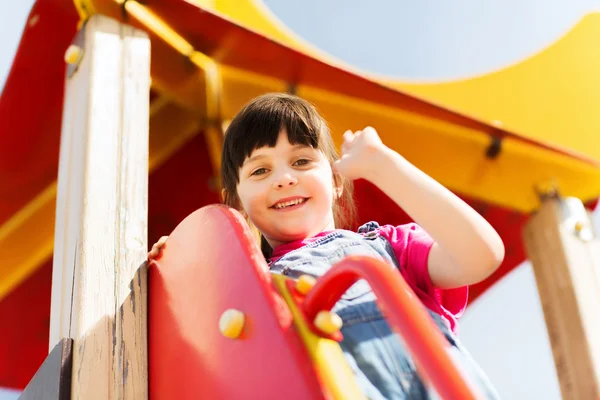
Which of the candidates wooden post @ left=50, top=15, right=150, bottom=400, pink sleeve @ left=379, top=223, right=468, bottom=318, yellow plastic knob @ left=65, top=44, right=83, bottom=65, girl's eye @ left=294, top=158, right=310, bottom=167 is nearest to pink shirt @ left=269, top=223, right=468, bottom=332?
pink sleeve @ left=379, top=223, right=468, bottom=318

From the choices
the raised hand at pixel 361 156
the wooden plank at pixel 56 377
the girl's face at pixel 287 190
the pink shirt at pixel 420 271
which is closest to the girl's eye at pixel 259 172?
the girl's face at pixel 287 190

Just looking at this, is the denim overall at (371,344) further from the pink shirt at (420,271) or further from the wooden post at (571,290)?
the wooden post at (571,290)

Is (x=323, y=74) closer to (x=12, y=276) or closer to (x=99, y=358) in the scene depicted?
(x=99, y=358)

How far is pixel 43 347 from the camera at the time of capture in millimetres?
1989

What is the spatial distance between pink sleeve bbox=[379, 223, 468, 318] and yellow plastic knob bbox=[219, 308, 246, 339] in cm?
28

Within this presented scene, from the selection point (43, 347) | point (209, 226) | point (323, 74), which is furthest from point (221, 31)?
point (43, 347)

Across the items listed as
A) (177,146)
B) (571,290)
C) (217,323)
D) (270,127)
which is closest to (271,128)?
(270,127)

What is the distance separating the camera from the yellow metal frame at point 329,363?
2.01 ft

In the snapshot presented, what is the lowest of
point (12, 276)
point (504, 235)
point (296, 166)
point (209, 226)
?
point (209, 226)

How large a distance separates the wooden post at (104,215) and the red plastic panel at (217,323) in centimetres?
4

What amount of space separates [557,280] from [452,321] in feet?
2.13

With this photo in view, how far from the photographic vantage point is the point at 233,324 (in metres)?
0.71

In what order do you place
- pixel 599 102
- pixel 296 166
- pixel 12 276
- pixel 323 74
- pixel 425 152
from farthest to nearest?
pixel 12 276 < pixel 599 102 < pixel 425 152 < pixel 323 74 < pixel 296 166

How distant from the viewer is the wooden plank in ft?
2.81
